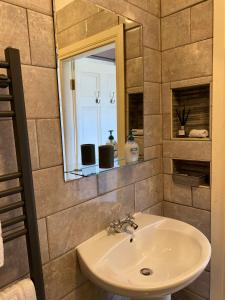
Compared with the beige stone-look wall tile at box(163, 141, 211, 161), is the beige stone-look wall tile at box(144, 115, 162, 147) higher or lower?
higher

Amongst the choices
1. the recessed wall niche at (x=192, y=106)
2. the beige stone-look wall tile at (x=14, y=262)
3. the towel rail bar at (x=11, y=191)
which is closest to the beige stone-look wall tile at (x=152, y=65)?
the recessed wall niche at (x=192, y=106)

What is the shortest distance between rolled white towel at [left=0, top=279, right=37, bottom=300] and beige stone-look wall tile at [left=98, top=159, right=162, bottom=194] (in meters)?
0.50

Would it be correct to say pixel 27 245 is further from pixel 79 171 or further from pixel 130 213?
pixel 130 213

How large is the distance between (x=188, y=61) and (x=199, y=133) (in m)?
0.41

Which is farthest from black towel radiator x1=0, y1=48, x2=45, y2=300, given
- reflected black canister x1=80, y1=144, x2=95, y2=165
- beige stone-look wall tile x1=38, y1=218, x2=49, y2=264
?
reflected black canister x1=80, y1=144, x2=95, y2=165

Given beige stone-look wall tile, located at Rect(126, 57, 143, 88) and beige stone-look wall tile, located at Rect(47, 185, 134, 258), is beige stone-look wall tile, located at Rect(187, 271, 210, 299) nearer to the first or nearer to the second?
beige stone-look wall tile, located at Rect(47, 185, 134, 258)

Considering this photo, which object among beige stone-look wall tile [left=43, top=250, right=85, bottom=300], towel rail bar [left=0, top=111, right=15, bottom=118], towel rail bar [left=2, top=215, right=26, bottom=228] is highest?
towel rail bar [left=0, top=111, right=15, bottom=118]

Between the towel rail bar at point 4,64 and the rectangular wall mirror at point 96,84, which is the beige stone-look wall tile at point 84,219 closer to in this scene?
the rectangular wall mirror at point 96,84

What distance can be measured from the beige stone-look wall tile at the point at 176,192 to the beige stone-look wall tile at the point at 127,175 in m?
0.09

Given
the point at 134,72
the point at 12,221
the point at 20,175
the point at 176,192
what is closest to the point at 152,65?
the point at 134,72

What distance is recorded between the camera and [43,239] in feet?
3.11

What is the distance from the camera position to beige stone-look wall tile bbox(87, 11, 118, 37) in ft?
3.60

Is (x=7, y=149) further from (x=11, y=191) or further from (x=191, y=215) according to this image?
(x=191, y=215)

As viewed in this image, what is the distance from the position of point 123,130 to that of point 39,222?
0.64 metres
